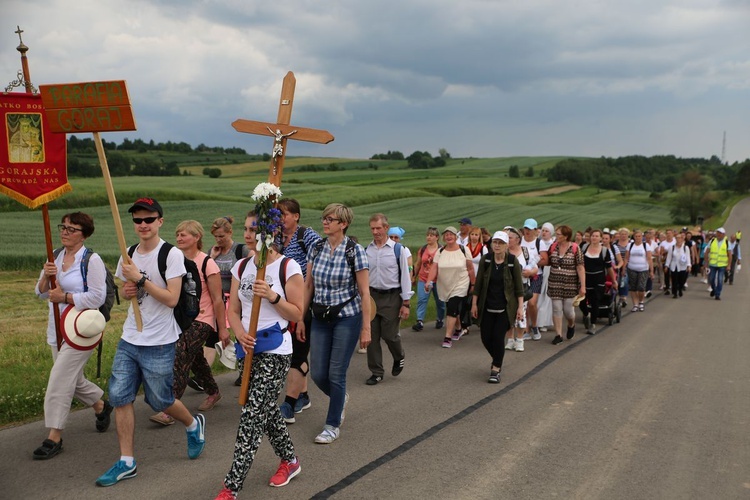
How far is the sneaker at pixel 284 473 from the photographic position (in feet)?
15.4

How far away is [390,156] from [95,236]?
66388mm

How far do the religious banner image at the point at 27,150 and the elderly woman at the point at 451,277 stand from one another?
581cm

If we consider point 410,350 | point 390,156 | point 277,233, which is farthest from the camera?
point 390,156

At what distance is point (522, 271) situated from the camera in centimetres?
1059

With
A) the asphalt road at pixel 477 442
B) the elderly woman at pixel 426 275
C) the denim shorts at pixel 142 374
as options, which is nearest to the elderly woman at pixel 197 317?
the asphalt road at pixel 477 442

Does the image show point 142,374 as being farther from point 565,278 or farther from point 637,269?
point 637,269

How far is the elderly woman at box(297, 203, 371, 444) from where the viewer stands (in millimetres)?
5742

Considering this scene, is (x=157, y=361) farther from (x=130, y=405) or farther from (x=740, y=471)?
(x=740, y=471)

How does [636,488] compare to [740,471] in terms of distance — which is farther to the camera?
[740,471]

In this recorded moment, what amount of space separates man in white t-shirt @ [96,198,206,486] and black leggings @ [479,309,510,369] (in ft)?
14.2

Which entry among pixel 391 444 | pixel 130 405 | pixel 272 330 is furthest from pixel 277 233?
pixel 391 444

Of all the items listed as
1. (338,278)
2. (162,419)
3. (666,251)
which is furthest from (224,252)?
(666,251)

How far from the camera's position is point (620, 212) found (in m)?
63.4

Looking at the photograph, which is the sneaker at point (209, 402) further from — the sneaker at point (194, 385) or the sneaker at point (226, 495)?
the sneaker at point (226, 495)
